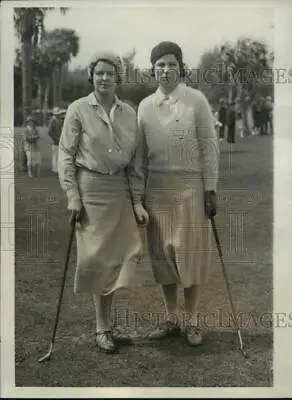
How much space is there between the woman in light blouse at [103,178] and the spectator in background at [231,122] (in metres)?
0.28

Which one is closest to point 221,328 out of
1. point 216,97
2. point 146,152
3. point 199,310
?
point 199,310

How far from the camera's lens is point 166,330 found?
5.80 feet

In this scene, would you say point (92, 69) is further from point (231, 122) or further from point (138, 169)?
point (231, 122)

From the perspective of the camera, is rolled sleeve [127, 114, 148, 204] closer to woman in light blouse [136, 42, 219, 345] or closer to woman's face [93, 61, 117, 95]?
woman in light blouse [136, 42, 219, 345]

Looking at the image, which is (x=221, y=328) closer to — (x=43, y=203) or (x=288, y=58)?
(x=43, y=203)

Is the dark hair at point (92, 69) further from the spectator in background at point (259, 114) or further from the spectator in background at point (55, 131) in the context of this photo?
the spectator in background at point (259, 114)

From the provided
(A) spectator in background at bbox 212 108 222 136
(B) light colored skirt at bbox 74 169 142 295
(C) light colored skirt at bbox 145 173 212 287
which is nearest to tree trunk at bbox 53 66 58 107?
(B) light colored skirt at bbox 74 169 142 295

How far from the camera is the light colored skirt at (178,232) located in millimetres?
1737

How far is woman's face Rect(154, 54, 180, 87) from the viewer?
1.72m

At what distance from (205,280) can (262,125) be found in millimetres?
506

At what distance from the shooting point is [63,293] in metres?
1.78

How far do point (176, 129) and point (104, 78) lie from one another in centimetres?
27

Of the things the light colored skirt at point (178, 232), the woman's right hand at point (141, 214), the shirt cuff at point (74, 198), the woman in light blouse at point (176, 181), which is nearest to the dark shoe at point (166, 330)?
the woman in light blouse at point (176, 181)

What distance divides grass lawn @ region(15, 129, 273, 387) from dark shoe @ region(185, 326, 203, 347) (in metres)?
0.02
